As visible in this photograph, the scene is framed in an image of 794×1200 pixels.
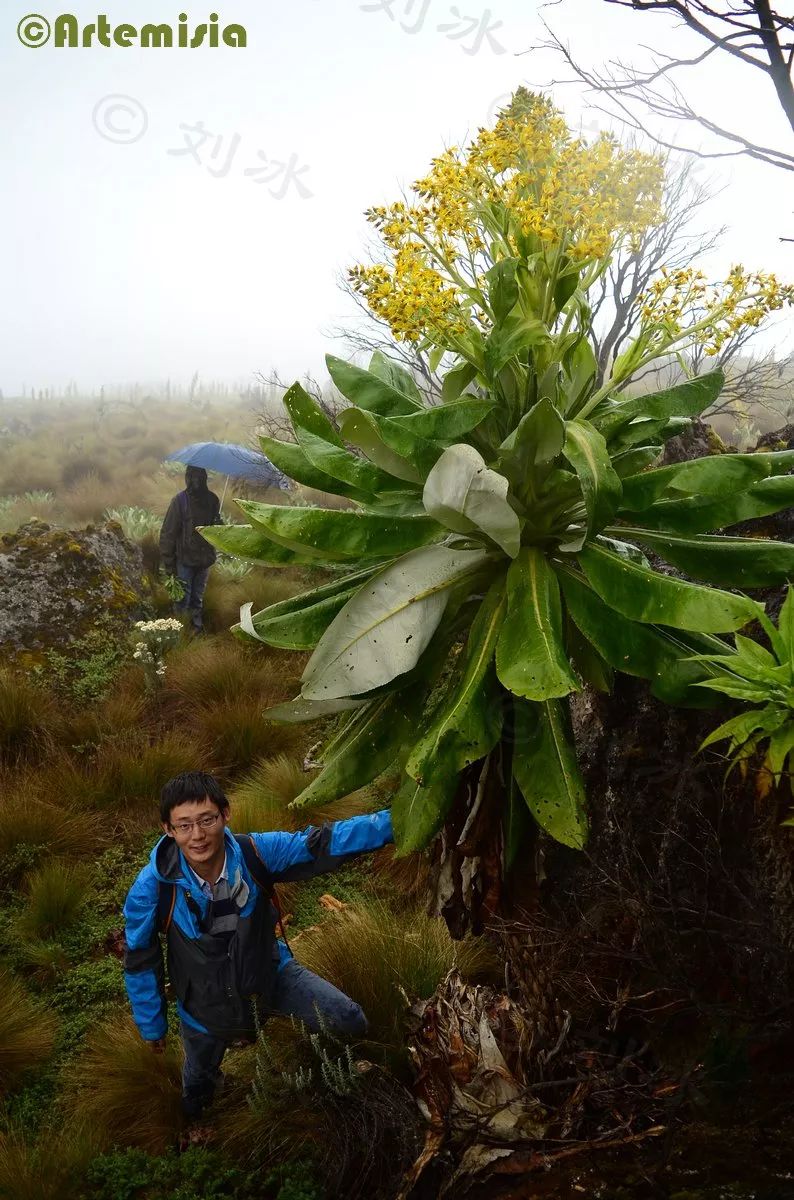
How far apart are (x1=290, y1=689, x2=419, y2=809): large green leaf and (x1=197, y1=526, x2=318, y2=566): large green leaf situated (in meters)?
0.54

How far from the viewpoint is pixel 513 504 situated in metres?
2.55

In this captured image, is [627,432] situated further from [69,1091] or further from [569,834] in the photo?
[69,1091]

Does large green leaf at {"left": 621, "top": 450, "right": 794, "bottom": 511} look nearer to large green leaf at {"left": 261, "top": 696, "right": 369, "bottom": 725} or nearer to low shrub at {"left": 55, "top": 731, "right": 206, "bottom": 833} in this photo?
large green leaf at {"left": 261, "top": 696, "right": 369, "bottom": 725}

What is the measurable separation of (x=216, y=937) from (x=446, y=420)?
1.99 m

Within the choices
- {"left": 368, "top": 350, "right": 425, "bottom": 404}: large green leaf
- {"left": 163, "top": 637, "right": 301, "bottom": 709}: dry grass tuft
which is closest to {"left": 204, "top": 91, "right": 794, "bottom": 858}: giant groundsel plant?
{"left": 368, "top": 350, "right": 425, "bottom": 404}: large green leaf

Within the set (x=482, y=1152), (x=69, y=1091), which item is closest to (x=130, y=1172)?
(x=69, y=1091)

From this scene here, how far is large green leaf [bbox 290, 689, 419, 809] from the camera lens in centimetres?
265

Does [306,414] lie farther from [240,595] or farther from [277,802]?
[240,595]

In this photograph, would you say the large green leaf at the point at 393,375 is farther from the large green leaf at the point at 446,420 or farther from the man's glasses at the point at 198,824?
the man's glasses at the point at 198,824

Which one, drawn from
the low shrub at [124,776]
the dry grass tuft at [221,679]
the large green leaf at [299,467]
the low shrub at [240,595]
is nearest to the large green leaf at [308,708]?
the large green leaf at [299,467]

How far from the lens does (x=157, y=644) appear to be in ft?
23.6

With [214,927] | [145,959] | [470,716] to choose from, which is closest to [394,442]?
[470,716]

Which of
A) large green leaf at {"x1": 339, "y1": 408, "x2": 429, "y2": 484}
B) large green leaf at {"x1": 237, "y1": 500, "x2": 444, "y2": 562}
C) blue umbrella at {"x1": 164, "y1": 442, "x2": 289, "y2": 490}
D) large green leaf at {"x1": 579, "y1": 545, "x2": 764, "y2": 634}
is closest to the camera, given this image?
large green leaf at {"x1": 579, "y1": 545, "x2": 764, "y2": 634}

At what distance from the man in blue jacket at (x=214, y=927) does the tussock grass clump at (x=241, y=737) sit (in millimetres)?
2761
